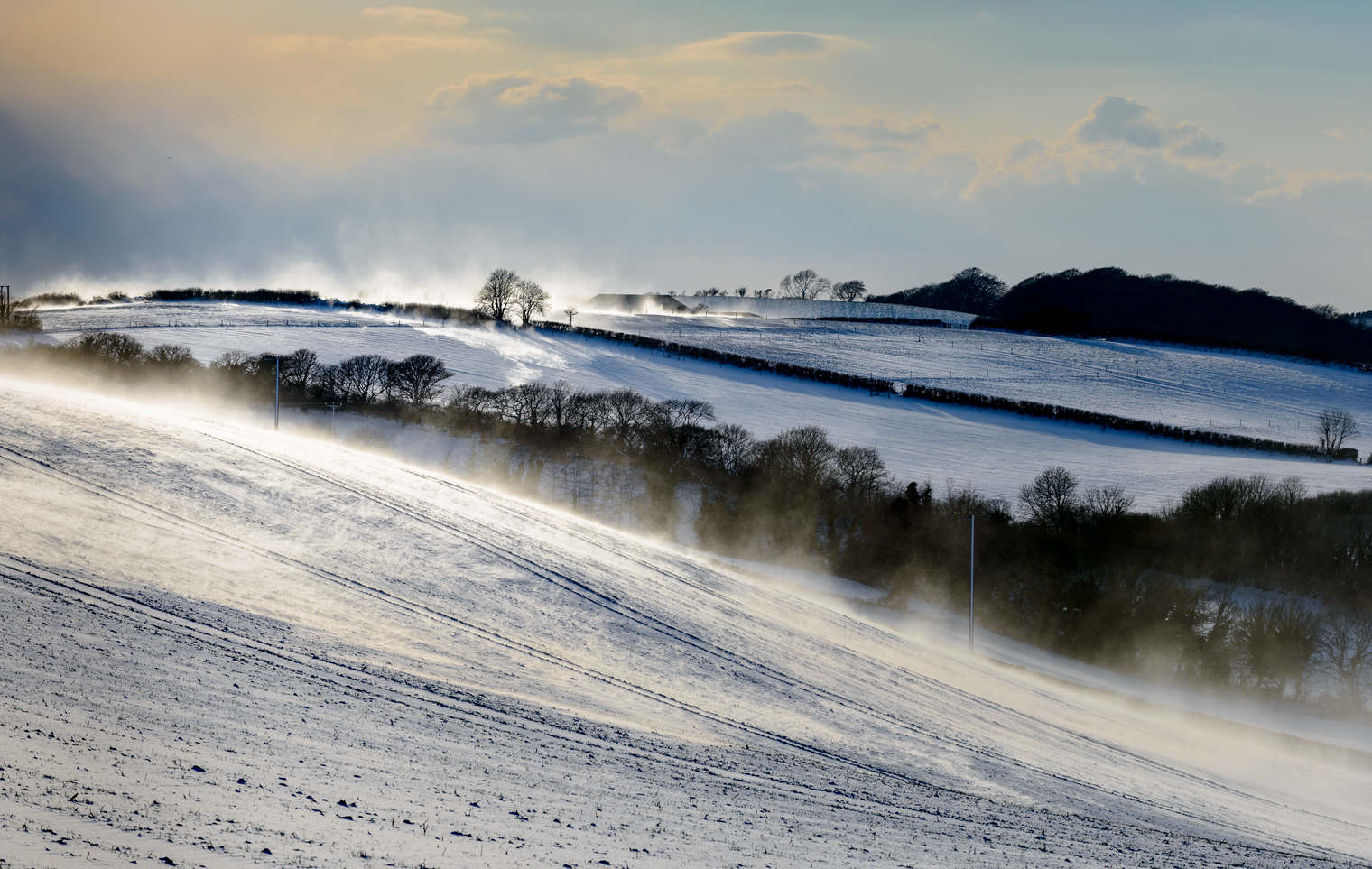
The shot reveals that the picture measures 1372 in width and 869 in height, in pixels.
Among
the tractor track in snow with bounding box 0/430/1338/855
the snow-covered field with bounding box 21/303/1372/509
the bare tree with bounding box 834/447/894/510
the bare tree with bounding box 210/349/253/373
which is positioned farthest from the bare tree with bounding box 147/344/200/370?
the bare tree with bounding box 834/447/894/510

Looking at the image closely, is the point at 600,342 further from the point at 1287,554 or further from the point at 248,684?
the point at 248,684

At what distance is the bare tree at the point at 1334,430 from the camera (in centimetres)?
6290

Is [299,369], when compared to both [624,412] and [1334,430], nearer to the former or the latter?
[624,412]

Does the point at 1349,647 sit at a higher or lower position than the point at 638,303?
lower

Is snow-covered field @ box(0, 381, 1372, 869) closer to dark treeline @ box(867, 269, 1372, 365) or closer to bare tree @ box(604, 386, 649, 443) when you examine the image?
bare tree @ box(604, 386, 649, 443)

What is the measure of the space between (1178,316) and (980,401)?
83.7 metres

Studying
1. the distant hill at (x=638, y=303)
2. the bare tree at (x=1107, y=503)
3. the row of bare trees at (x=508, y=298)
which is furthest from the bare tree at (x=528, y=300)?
the bare tree at (x=1107, y=503)

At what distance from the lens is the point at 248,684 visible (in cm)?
1404

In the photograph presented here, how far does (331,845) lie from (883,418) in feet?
192

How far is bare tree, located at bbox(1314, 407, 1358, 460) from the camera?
62900 millimetres

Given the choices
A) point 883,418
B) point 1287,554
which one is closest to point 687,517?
point 883,418

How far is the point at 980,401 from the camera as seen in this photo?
70125 millimetres

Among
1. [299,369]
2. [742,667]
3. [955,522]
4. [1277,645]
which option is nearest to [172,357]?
[299,369]

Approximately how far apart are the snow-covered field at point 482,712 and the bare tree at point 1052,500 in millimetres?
15391
